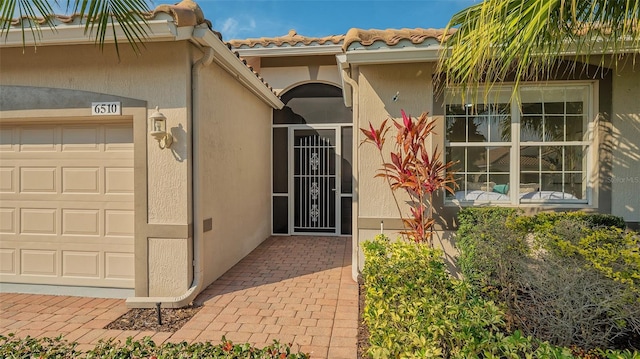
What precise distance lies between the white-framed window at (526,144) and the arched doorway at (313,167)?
422 centimetres

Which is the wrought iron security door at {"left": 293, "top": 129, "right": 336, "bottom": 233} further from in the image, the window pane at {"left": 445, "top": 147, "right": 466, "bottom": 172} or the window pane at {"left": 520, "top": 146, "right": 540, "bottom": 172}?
the window pane at {"left": 520, "top": 146, "right": 540, "bottom": 172}

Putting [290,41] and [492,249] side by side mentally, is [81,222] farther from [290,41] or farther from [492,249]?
[290,41]

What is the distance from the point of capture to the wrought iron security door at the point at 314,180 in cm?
958

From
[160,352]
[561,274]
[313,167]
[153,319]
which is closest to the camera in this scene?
[160,352]

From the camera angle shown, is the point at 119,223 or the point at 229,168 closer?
the point at 119,223

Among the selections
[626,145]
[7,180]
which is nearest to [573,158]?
[626,145]

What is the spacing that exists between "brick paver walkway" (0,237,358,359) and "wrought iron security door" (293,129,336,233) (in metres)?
3.17

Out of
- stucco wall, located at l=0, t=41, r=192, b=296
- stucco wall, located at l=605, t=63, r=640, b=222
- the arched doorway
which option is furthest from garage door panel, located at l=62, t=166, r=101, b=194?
stucco wall, located at l=605, t=63, r=640, b=222

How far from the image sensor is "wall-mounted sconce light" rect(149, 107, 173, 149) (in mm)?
4668

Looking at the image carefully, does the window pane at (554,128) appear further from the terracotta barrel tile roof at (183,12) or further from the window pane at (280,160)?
the window pane at (280,160)

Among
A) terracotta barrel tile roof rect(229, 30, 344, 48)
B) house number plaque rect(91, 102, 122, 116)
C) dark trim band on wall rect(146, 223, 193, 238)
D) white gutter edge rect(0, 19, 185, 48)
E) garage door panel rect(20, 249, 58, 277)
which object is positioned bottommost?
garage door panel rect(20, 249, 58, 277)

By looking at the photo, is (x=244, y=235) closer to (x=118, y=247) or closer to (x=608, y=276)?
(x=118, y=247)

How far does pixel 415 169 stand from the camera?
509 centimetres

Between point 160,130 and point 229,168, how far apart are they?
1.88 meters
